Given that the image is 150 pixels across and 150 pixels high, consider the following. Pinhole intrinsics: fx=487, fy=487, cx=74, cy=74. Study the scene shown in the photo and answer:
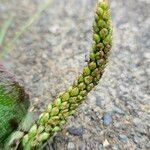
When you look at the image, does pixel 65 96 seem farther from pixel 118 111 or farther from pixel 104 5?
pixel 118 111

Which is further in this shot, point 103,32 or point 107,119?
point 107,119

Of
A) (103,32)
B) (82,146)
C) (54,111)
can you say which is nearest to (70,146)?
(82,146)

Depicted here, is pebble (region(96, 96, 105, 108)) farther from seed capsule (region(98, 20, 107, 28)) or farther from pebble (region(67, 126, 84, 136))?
seed capsule (region(98, 20, 107, 28))

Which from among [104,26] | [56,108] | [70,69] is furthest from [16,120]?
[70,69]

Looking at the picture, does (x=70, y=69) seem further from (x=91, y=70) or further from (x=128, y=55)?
(x=91, y=70)

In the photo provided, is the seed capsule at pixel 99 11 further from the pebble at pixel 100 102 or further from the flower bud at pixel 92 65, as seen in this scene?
the pebble at pixel 100 102

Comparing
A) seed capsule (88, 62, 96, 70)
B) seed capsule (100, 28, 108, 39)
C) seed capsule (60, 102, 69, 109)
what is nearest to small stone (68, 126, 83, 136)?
seed capsule (60, 102, 69, 109)
